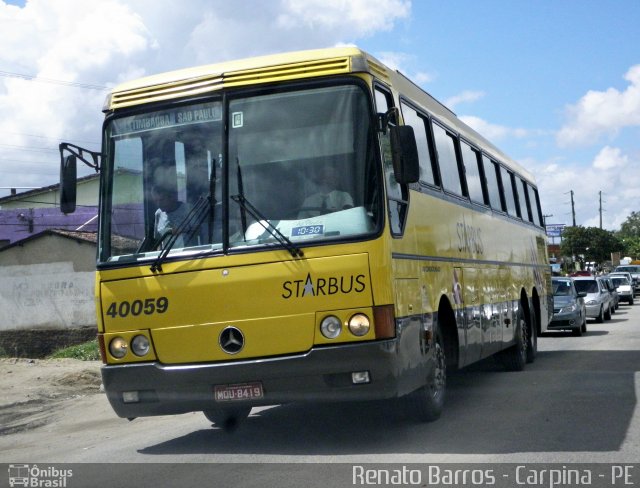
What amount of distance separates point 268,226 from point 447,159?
4.12 m

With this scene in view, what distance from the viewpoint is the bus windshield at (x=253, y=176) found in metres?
8.13

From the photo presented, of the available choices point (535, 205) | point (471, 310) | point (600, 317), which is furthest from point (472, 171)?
point (600, 317)

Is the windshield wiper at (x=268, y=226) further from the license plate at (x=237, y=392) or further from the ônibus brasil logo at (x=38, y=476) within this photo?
the ônibus brasil logo at (x=38, y=476)

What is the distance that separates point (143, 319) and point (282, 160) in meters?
1.88

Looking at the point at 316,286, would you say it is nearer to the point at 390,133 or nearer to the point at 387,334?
the point at 387,334

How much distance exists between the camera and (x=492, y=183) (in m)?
14.9

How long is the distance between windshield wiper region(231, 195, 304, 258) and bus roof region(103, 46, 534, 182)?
42.8 inches

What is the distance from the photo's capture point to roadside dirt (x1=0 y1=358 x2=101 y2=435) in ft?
43.2

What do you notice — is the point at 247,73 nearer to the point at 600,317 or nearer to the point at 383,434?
the point at 383,434

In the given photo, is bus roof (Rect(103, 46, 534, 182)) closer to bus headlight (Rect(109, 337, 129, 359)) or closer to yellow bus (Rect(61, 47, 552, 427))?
yellow bus (Rect(61, 47, 552, 427))

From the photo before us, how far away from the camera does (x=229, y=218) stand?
8.27 metres

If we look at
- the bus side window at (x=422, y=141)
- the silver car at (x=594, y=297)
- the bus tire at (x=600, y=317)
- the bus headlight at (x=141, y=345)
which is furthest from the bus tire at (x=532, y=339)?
the bus tire at (x=600, y=317)

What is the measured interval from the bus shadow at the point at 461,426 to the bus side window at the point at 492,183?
2986mm

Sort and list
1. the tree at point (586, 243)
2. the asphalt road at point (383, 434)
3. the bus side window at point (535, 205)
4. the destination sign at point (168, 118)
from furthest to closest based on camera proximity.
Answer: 1. the tree at point (586, 243)
2. the bus side window at point (535, 205)
3. the destination sign at point (168, 118)
4. the asphalt road at point (383, 434)
